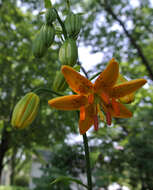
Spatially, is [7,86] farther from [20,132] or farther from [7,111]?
[20,132]

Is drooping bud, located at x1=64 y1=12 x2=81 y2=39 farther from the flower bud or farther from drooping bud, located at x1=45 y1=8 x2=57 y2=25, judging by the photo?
the flower bud

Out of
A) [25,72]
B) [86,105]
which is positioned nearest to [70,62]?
[86,105]

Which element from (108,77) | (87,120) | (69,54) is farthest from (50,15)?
(87,120)

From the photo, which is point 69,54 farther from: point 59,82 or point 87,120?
point 87,120

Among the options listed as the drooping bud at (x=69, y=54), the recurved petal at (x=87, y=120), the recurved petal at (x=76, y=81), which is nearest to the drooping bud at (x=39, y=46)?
the drooping bud at (x=69, y=54)

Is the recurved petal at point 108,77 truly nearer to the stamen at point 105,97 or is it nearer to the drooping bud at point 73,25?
the stamen at point 105,97

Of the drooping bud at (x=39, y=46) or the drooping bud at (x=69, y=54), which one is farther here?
the drooping bud at (x=39, y=46)

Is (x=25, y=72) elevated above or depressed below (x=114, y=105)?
above

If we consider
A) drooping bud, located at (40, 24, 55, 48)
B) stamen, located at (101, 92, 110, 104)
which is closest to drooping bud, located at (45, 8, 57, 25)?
drooping bud, located at (40, 24, 55, 48)
